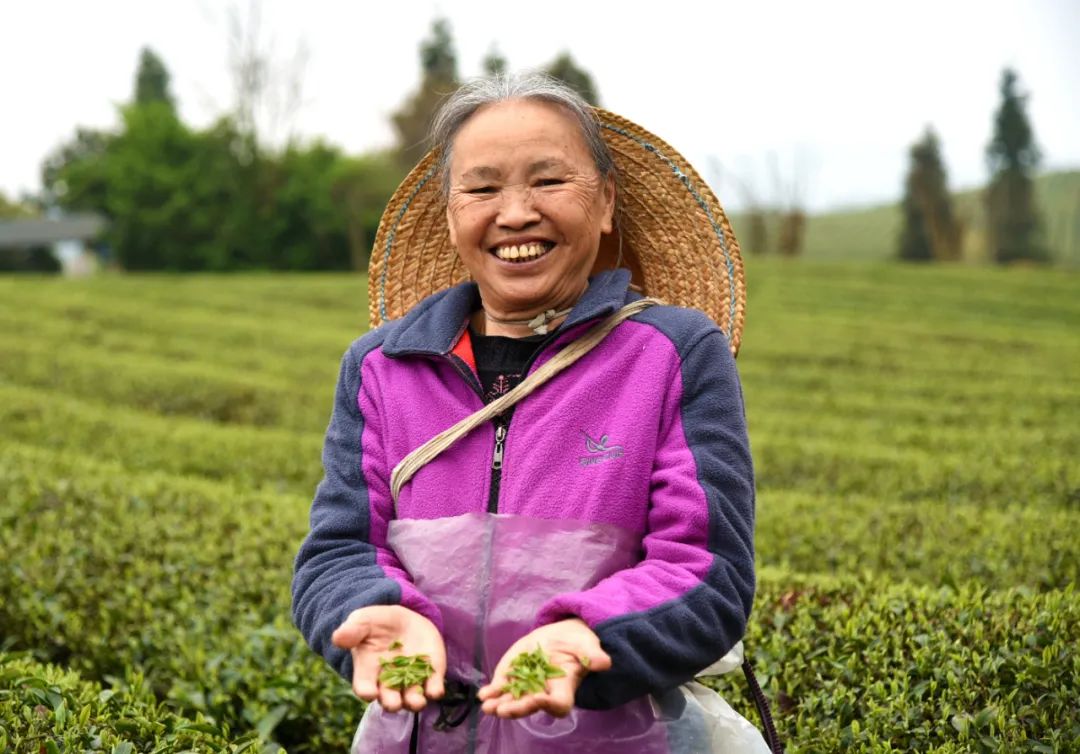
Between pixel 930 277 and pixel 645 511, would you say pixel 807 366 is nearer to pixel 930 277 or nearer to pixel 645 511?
pixel 645 511

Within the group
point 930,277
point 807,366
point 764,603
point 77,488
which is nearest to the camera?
point 764,603

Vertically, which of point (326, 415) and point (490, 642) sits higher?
point (490, 642)

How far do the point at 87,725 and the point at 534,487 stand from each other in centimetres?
132

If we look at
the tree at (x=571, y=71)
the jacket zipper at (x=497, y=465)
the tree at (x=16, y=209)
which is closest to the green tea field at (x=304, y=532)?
the jacket zipper at (x=497, y=465)

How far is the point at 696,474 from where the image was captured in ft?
5.54

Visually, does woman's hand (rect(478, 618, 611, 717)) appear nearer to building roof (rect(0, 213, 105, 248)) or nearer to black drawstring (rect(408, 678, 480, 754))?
black drawstring (rect(408, 678, 480, 754))

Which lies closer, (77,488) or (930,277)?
(77,488)

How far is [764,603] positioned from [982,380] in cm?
884

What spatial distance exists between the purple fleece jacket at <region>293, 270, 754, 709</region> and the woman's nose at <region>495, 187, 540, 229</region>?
0.18 m

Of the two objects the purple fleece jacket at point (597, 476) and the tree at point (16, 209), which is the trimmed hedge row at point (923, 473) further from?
the tree at point (16, 209)

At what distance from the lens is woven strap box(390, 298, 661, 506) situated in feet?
5.97

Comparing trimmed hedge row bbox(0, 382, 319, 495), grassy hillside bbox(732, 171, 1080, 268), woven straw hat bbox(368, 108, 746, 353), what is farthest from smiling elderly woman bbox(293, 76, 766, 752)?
grassy hillside bbox(732, 171, 1080, 268)

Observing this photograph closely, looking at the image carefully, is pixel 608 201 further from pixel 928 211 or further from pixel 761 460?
pixel 928 211

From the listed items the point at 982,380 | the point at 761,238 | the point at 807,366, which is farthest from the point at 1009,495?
the point at 761,238
